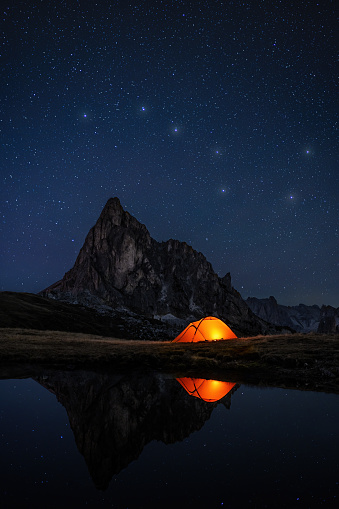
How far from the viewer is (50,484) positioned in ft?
16.6

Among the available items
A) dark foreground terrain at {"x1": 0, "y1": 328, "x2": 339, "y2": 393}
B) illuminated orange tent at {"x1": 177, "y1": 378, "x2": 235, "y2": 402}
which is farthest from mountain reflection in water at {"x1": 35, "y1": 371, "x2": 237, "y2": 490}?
dark foreground terrain at {"x1": 0, "y1": 328, "x2": 339, "y2": 393}

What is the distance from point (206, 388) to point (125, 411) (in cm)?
410

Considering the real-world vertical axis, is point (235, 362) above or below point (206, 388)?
above

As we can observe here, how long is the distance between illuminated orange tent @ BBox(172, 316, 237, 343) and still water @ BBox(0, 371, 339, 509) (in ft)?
64.7

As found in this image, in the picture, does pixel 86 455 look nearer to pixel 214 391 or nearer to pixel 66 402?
pixel 66 402

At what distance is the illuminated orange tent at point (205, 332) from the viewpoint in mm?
30597

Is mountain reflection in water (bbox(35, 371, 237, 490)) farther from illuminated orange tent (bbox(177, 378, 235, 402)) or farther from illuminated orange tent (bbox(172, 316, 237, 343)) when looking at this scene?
illuminated orange tent (bbox(172, 316, 237, 343))

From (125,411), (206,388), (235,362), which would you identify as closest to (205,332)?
(235,362)

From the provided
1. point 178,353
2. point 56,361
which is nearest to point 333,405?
point 178,353

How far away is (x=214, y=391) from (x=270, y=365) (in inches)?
252

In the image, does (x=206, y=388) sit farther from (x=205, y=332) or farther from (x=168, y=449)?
(x=205, y=332)

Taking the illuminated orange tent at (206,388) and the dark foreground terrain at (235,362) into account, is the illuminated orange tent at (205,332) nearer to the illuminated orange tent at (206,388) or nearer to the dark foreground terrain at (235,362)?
the dark foreground terrain at (235,362)

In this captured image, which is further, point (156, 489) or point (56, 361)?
point (56, 361)

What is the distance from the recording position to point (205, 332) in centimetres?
3100
